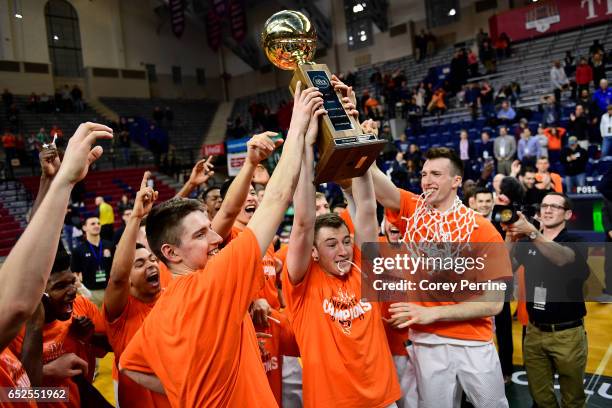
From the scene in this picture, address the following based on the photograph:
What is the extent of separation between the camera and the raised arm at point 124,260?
7.61 ft

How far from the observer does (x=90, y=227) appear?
6668 millimetres

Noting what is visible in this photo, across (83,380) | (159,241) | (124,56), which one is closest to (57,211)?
(159,241)

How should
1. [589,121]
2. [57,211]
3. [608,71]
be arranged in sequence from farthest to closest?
[608,71] < [589,121] < [57,211]

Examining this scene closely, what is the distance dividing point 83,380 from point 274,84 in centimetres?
2572

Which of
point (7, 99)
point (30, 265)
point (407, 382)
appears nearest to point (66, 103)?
point (7, 99)

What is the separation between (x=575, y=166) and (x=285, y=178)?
952cm

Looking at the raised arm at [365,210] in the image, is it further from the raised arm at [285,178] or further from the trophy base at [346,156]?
the raised arm at [285,178]

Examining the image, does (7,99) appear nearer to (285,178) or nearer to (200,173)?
(200,173)

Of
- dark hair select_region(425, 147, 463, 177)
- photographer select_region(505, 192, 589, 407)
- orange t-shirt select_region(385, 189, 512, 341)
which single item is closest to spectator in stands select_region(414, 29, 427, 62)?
photographer select_region(505, 192, 589, 407)

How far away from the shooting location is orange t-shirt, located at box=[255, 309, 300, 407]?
2.71 m

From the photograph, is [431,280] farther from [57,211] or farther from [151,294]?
[57,211]

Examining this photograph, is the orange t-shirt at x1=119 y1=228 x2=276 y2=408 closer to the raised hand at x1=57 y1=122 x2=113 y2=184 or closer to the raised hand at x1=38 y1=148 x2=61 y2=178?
the raised hand at x1=57 y1=122 x2=113 y2=184

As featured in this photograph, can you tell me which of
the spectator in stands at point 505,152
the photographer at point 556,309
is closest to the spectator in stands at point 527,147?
the spectator in stands at point 505,152

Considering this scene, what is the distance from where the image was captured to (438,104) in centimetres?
1559
